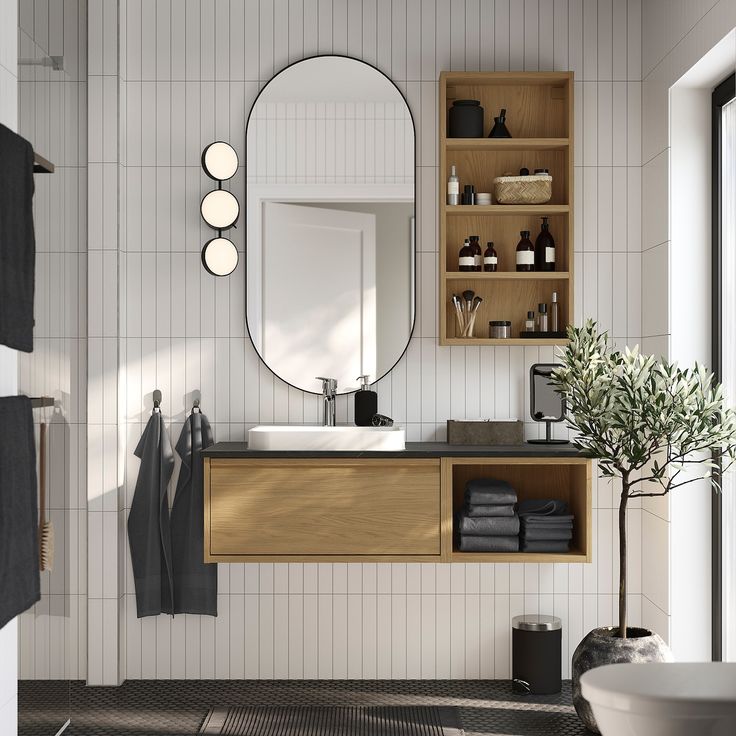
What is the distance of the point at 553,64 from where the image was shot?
10.9 feet

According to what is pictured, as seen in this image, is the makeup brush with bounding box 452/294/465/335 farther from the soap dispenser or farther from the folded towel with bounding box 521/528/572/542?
the folded towel with bounding box 521/528/572/542

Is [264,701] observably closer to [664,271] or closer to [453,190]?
[453,190]

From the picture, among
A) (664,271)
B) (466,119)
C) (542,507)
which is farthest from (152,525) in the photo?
(664,271)

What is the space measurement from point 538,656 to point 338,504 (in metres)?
0.96

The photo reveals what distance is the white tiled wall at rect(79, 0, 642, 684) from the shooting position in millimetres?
3312

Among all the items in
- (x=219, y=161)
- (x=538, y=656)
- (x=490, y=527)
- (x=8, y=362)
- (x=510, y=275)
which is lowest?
(x=538, y=656)

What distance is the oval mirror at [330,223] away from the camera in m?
3.29

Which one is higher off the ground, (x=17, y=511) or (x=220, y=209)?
(x=220, y=209)

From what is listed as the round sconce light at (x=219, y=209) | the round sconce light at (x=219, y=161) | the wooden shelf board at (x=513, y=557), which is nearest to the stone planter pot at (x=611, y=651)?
the wooden shelf board at (x=513, y=557)

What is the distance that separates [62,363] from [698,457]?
2.18m

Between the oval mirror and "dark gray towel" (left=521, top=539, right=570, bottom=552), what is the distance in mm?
836

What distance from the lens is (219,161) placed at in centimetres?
322

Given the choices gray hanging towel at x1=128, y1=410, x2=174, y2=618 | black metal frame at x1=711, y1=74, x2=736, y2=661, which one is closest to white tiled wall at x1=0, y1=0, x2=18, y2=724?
gray hanging towel at x1=128, y1=410, x2=174, y2=618

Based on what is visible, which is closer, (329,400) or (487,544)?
(487,544)
